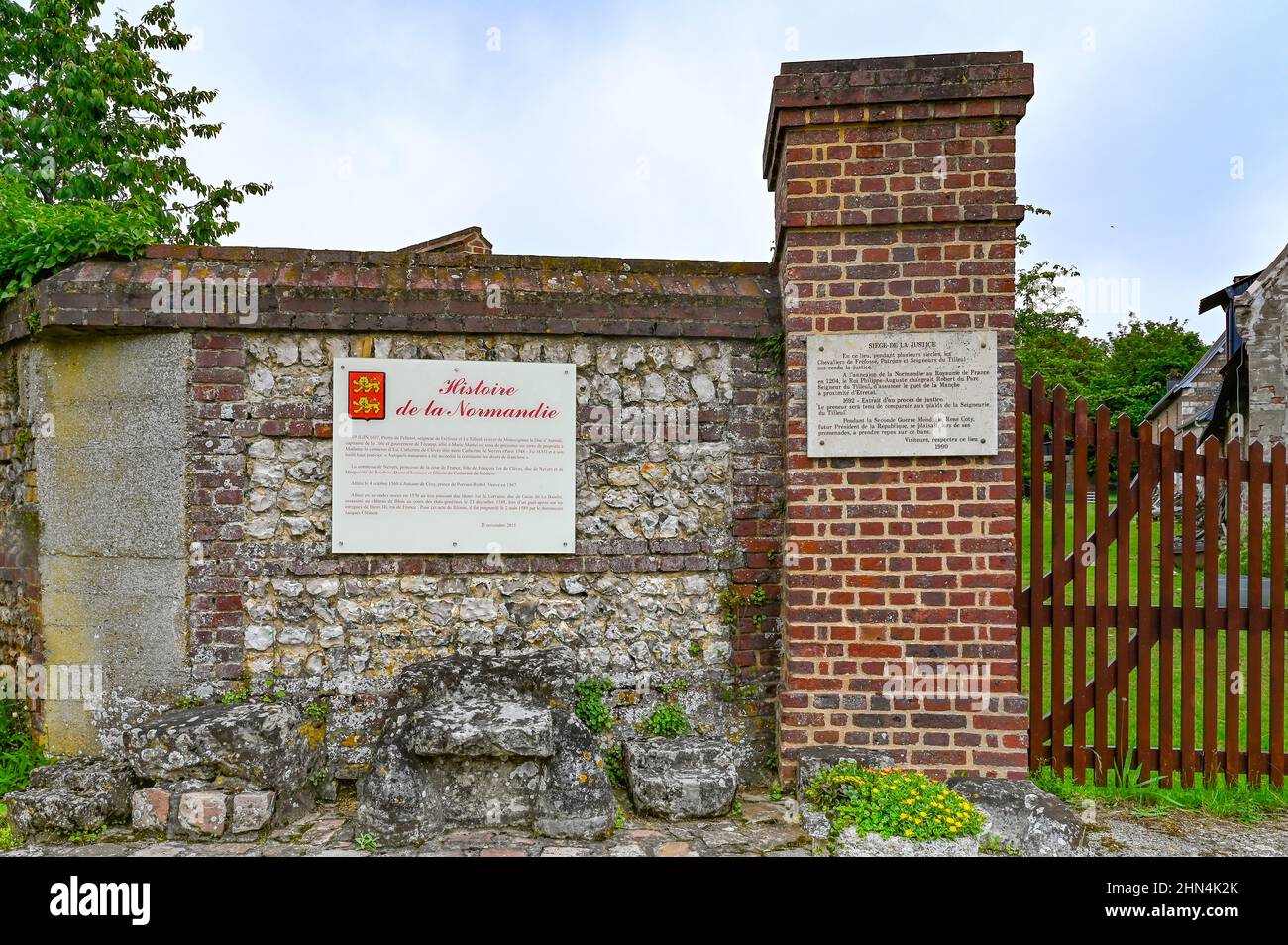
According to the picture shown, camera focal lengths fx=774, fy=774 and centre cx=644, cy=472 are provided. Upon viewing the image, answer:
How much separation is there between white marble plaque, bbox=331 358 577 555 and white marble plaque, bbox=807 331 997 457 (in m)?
1.41

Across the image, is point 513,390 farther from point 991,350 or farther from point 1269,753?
point 1269,753

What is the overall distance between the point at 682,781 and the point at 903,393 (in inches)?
91.4

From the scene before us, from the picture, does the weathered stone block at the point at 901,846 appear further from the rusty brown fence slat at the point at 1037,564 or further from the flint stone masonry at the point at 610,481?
the rusty brown fence slat at the point at 1037,564

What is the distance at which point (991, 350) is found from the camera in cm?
406

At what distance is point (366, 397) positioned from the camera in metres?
4.31

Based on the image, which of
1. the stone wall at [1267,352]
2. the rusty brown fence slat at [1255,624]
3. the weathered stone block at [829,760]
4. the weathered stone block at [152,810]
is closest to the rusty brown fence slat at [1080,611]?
the rusty brown fence slat at [1255,624]

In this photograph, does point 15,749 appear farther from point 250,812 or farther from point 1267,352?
point 1267,352

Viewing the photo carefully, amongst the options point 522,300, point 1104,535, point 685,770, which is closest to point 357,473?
point 522,300

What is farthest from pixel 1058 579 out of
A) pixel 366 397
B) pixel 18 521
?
pixel 18 521

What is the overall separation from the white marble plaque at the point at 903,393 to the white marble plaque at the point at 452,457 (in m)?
1.41

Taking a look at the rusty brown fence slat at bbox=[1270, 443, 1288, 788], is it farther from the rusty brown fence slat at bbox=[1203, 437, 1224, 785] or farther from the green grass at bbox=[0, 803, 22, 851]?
the green grass at bbox=[0, 803, 22, 851]

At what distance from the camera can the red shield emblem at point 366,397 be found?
4.31 m
